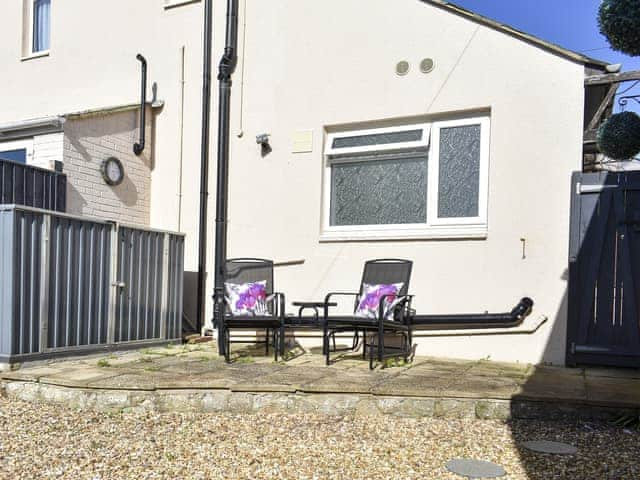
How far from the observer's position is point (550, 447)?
3.09m

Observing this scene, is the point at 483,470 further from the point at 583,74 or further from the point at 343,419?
the point at 583,74

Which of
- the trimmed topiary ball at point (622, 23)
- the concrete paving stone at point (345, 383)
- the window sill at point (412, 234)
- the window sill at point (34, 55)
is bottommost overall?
the concrete paving stone at point (345, 383)

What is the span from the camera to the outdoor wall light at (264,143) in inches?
247

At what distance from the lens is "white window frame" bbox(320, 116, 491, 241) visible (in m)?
5.27

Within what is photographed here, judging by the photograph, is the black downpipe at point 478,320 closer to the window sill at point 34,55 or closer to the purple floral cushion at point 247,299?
the purple floral cushion at point 247,299

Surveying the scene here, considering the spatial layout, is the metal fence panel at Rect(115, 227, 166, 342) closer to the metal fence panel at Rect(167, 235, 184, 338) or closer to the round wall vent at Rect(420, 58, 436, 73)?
the metal fence panel at Rect(167, 235, 184, 338)

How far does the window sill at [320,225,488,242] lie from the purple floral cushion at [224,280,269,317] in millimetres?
836

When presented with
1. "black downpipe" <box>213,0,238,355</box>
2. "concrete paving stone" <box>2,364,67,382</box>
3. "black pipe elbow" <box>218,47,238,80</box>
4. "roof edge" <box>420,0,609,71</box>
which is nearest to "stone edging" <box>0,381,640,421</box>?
"concrete paving stone" <box>2,364,67,382</box>

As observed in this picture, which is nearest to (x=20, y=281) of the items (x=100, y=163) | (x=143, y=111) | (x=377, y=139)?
(x=100, y=163)

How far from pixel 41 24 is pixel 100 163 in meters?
3.09

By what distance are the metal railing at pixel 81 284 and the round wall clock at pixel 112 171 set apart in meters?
1.02

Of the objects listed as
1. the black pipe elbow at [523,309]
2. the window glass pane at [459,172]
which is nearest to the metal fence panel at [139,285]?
the window glass pane at [459,172]

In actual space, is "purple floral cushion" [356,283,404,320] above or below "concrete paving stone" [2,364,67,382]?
above

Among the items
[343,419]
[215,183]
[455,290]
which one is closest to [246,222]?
[215,183]
